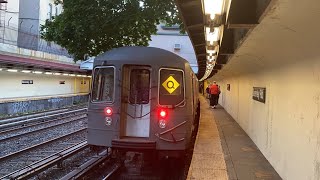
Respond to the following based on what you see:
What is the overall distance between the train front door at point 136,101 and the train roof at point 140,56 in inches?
8.0

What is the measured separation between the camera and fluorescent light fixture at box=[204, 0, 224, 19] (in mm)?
4703

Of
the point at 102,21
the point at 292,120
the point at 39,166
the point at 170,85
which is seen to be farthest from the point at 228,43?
the point at 102,21

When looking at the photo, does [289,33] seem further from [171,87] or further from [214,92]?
[214,92]

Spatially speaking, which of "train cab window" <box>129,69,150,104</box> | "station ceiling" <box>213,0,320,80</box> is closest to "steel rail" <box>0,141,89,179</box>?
"train cab window" <box>129,69,150,104</box>

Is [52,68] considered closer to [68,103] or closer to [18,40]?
[18,40]

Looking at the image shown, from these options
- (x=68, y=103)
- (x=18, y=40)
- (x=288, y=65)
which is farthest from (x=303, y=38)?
(x=68, y=103)

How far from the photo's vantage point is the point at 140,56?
8.84m

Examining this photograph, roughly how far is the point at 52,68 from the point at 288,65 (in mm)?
20123

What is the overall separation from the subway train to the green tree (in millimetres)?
7186

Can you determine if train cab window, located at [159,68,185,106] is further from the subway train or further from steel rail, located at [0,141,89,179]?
steel rail, located at [0,141,89,179]

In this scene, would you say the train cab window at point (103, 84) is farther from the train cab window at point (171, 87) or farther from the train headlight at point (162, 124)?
the train headlight at point (162, 124)

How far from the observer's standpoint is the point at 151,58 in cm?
882

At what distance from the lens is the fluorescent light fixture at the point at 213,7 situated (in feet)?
15.4

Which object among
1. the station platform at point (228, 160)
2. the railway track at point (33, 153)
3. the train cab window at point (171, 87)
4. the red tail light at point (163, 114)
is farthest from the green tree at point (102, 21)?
the red tail light at point (163, 114)
